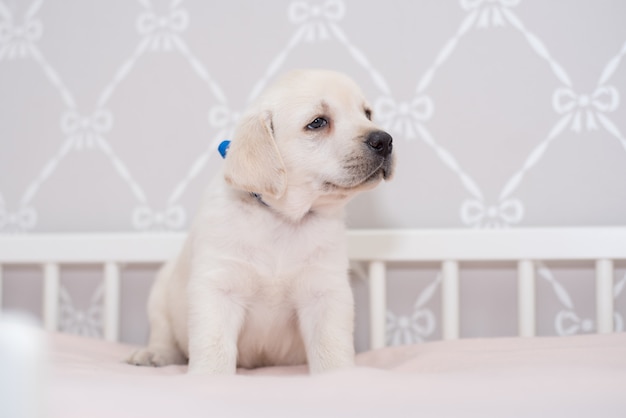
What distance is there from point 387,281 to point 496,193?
0.37 metres

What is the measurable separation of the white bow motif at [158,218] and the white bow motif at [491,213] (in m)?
0.79

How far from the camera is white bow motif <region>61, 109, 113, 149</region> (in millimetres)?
1840

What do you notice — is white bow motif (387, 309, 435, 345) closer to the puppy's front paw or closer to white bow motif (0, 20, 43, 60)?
the puppy's front paw

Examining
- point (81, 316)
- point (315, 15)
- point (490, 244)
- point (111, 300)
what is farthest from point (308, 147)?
point (81, 316)

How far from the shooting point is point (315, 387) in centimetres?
64

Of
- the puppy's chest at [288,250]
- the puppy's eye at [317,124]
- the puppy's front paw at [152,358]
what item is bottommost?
the puppy's front paw at [152,358]

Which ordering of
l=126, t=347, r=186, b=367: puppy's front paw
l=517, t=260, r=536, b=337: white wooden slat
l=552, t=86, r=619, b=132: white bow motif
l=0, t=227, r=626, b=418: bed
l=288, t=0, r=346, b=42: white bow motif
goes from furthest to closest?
l=288, t=0, r=346, b=42: white bow motif → l=552, t=86, r=619, b=132: white bow motif → l=517, t=260, r=536, b=337: white wooden slat → l=126, t=347, r=186, b=367: puppy's front paw → l=0, t=227, r=626, b=418: bed

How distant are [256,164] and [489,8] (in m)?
0.88

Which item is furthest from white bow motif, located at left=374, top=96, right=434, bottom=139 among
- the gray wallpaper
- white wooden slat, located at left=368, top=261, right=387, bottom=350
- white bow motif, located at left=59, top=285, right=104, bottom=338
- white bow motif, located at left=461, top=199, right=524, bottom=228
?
white bow motif, located at left=59, top=285, right=104, bottom=338

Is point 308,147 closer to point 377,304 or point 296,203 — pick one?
point 296,203

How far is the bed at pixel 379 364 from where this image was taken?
1.87 ft

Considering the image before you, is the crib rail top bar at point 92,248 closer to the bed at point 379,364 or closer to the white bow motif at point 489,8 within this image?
the bed at point 379,364

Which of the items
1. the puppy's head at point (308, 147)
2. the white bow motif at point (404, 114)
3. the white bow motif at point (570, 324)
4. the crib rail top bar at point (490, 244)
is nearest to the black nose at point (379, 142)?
the puppy's head at point (308, 147)

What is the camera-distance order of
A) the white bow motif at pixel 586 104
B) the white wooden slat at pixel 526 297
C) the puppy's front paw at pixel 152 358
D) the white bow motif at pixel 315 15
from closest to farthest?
the puppy's front paw at pixel 152 358
the white wooden slat at pixel 526 297
the white bow motif at pixel 586 104
the white bow motif at pixel 315 15
